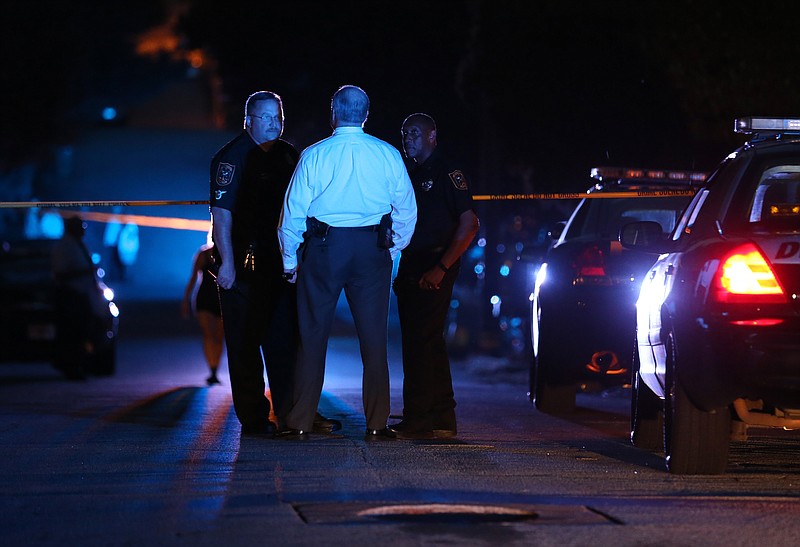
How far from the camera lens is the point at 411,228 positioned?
30.8 feet

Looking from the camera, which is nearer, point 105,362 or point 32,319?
point 105,362

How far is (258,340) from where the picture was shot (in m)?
9.85

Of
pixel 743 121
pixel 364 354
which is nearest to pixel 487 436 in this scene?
pixel 364 354

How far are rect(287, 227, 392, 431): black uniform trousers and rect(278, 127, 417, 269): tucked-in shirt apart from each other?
0.11 metres

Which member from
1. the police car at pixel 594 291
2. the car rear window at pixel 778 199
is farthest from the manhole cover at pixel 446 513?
the police car at pixel 594 291

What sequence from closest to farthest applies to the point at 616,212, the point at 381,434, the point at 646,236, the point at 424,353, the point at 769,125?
the point at 769,125, the point at 646,236, the point at 381,434, the point at 424,353, the point at 616,212

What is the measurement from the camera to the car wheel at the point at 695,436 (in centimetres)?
796

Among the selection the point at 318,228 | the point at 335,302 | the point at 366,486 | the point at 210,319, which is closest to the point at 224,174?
the point at 318,228

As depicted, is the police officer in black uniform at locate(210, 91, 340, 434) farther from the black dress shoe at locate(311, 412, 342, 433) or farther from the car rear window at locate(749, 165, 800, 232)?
the car rear window at locate(749, 165, 800, 232)

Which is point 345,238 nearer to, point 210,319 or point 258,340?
point 258,340

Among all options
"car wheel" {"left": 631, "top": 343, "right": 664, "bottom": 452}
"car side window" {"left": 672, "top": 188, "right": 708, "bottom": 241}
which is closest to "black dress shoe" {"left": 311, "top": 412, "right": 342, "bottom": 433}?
"car wheel" {"left": 631, "top": 343, "right": 664, "bottom": 452}

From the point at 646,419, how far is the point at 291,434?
77.6 inches

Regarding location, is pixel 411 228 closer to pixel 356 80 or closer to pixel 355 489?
pixel 355 489

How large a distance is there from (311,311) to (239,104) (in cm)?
2759
